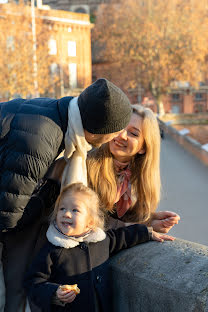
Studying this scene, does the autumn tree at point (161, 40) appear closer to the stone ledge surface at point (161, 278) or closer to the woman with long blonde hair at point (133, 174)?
the woman with long blonde hair at point (133, 174)

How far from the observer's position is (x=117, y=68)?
4403 centimetres

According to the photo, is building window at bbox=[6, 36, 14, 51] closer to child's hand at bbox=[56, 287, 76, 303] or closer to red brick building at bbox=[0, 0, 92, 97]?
red brick building at bbox=[0, 0, 92, 97]

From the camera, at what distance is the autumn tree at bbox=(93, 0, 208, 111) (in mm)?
40031

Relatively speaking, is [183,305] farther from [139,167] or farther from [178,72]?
[178,72]

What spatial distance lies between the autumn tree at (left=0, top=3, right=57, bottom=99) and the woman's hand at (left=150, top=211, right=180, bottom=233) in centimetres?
2616

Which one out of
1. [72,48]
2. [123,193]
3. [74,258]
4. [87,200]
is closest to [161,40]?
[72,48]

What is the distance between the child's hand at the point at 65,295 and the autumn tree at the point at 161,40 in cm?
3899

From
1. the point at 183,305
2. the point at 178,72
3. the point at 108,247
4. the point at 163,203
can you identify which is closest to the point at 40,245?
the point at 108,247

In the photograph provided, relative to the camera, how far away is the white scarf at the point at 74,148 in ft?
8.36

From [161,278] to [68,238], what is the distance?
0.57m

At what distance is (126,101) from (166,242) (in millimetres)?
892

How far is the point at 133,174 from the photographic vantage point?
137 inches

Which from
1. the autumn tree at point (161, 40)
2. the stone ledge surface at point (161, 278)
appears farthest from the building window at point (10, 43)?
the stone ledge surface at point (161, 278)

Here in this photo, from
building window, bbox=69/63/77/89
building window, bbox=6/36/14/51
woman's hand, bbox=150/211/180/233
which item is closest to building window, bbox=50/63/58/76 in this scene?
building window, bbox=69/63/77/89
